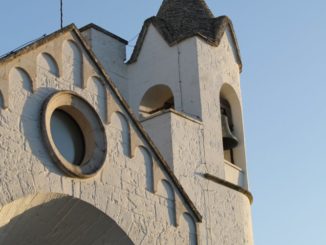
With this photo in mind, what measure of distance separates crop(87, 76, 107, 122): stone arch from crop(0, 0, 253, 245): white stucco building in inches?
0.8

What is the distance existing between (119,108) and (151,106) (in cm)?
539

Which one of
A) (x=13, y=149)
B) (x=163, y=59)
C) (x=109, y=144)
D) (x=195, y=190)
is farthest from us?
(x=163, y=59)

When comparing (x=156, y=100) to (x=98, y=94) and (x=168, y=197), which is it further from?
(x=98, y=94)

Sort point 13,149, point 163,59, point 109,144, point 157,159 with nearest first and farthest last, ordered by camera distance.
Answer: point 13,149 < point 109,144 < point 157,159 < point 163,59

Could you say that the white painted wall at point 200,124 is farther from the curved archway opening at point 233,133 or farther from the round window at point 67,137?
the round window at point 67,137

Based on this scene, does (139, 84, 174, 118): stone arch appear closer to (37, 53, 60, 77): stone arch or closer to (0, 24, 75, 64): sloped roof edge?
(0, 24, 75, 64): sloped roof edge

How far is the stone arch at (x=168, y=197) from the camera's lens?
1628 centimetres

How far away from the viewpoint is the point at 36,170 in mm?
13398

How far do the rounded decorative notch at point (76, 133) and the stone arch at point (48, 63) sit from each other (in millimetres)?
415

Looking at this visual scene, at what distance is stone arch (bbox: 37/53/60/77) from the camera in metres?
14.2

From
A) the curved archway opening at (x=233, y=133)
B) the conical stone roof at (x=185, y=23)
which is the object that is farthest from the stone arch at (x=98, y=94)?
the curved archway opening at (x=233, y=133)

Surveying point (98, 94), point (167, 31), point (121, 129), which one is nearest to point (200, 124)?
point (167, 31)


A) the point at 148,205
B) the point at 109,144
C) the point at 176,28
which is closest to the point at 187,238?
the point at 148,205

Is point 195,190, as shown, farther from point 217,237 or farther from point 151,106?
point 151,106
